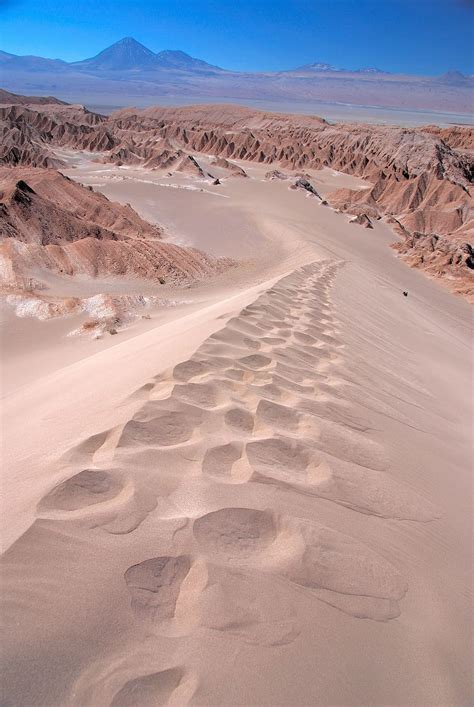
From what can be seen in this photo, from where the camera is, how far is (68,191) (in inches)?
703

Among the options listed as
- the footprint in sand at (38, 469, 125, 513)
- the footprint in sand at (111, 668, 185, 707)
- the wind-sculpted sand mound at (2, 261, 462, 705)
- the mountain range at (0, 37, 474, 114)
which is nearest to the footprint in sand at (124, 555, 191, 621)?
the wind-sculpted sand mound at (2, 261, 462, 705)

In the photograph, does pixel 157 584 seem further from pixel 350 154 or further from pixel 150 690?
pixel 350 154

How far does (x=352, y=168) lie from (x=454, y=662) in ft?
147

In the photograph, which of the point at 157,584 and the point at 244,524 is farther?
the point at 244,524

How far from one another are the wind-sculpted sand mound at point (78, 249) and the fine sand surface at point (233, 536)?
17.4ft

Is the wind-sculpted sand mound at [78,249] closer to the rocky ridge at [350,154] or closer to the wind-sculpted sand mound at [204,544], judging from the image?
the wind-sculpted sand mound at [204,544]

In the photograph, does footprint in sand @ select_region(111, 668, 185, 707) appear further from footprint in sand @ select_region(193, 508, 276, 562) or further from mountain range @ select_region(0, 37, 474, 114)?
mountain range @ select_region(0, 37, 474, 114)

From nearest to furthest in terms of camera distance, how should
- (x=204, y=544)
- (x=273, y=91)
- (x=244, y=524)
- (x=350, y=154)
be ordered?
(x=204, y=544) → (x=244, y=524) → (x=350, y=154) → (x=273, y=91)

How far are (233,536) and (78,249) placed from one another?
30.7 ft

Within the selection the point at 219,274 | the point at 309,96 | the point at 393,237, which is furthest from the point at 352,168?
the point at 309,96

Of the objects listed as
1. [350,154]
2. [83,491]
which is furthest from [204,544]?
[350,154]

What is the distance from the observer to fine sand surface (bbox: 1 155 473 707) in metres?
1.09

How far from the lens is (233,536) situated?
1447 millimetres

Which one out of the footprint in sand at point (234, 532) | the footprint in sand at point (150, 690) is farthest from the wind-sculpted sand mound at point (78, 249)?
the footprint in sand at point (150, 690)
